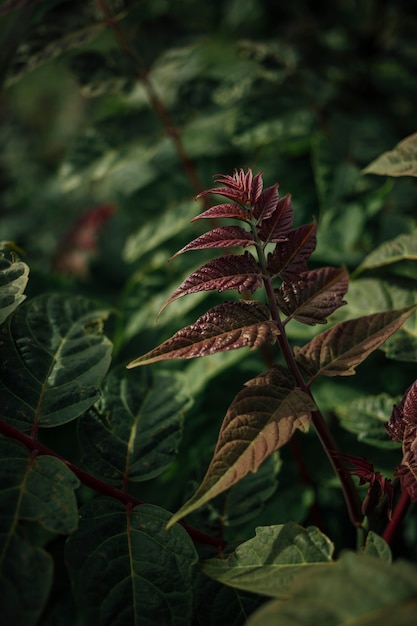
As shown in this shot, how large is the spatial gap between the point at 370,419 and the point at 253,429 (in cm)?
35

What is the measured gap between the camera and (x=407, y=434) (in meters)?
0.70

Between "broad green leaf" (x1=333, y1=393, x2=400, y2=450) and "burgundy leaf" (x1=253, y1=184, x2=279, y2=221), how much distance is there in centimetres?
37

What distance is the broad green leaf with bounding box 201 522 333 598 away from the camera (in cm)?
64

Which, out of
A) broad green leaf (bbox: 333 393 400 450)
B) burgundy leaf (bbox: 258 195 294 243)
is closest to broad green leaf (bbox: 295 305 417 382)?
burgundy leaf (bbox: 258 195 294 243)

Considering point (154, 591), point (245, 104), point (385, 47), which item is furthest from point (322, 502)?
point (385, 47)

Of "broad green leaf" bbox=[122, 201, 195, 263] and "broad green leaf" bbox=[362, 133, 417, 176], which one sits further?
"broad green leaf" bbox=[122, 201, 195, 263]

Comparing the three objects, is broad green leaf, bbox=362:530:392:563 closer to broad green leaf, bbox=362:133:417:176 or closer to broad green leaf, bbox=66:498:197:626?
broad green leaf, bbox=66:498:197:626

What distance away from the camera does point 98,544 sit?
0.70m

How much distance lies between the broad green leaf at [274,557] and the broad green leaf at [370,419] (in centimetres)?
25

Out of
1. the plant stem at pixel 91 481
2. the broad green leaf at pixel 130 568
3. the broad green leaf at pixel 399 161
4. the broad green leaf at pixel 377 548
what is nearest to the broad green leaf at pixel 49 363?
the plant stem at pixel 91 481

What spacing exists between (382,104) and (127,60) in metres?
0.68

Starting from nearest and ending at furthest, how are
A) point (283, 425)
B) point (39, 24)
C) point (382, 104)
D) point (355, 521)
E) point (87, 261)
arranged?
point (283, 425) → point (355, 521) → point (39, 24) → point (382, 104) → point (87, 261)

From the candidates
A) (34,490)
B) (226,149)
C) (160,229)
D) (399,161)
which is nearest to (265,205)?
(399,161)

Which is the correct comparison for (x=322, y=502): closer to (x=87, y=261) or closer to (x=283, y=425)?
(x=283, y=425)
